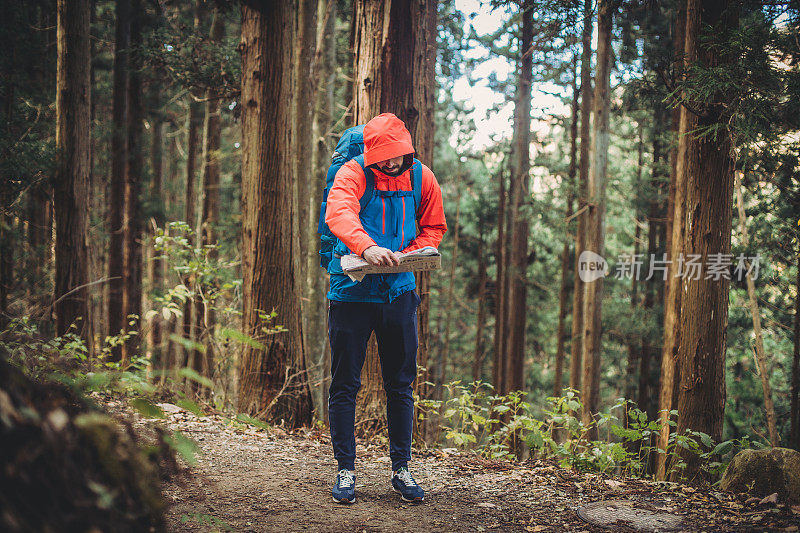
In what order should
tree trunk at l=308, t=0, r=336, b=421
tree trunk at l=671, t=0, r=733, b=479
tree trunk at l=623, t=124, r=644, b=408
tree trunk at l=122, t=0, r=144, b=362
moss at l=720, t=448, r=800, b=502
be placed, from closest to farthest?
moss at l=720, t=448, r=800, b=502 < tree trunk at l=671, t=0, r=733, b=479 < tree trunk at l=308, t=0, r=336, b=421 < tree trunk at l=122, t=0, r=144, b=362 < tree trunk at l=623, t=124, r=644, b=408

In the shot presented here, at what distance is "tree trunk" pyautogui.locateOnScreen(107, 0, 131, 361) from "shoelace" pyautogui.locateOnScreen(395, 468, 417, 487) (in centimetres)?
1159

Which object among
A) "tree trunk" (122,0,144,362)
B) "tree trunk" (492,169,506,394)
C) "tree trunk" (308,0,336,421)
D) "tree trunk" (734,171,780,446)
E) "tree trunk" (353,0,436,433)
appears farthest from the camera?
"tree trunk" (492,169,506,394)

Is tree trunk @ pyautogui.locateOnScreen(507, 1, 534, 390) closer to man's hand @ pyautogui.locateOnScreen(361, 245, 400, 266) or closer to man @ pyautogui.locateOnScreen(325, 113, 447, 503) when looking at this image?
man @ pyautogui.locateOnScreen(325, 113, 447, 503)

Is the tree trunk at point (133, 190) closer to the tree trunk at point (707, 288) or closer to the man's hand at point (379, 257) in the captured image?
the man's hand at point (379, 257)

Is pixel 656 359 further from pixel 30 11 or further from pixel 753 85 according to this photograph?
pixel 30 11

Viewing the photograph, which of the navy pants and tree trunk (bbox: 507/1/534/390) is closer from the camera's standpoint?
the navy pants

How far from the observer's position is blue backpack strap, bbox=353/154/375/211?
3.66 meters

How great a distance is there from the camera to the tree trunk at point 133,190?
14.2 m

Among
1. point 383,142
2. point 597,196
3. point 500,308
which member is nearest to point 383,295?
point 383,142

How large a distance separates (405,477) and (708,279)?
415cm

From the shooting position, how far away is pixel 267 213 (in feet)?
21.3

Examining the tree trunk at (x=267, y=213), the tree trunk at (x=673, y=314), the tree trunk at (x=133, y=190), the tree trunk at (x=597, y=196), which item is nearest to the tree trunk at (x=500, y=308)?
the tree trunk at (x=597, y=196)

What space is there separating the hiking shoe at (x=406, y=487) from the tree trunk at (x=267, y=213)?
2838 millimetres

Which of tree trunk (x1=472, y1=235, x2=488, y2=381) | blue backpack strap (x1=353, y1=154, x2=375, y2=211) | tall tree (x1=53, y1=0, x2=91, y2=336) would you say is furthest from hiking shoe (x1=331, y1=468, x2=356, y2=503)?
tree trunk (x1=472, y1=235, x2=488, y2=381)
